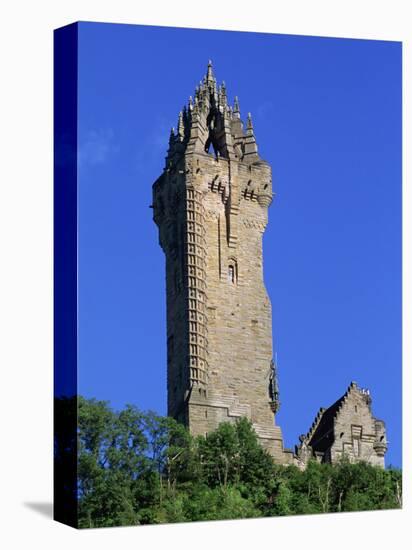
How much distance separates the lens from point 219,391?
1956 inches

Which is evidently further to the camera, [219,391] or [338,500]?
[219,391]

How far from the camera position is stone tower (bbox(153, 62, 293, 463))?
48.1 metres

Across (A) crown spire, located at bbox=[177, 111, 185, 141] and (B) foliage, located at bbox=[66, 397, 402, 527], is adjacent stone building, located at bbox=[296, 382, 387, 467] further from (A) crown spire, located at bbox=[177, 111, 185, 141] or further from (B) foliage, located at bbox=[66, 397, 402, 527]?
(A) crown spire, located at bbox=[177, 111, 185, 141]

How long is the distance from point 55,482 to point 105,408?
76.9 inches

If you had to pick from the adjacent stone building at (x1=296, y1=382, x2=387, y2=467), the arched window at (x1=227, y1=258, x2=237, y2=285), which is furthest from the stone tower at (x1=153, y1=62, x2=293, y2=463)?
the adjacent stone building at (x1=296, y1=382, x2=387, y2=467)

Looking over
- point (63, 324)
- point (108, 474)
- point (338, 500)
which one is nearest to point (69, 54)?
point (63, 324)

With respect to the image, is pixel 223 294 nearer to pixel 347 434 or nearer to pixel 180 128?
pixel 347 434

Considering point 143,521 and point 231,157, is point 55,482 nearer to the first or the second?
point 143,521

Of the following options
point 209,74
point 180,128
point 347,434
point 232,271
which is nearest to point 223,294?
point 232,271

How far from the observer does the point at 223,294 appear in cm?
5184

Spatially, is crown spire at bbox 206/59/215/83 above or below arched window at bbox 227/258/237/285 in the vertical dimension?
A: above

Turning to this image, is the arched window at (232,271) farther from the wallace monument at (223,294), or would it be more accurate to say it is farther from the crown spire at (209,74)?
the crown spire at (209,74)

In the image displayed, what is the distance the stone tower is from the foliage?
2.68 ft

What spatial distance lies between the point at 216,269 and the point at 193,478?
322 inches
